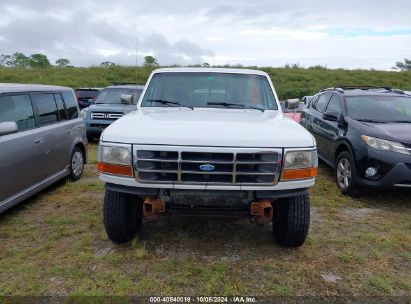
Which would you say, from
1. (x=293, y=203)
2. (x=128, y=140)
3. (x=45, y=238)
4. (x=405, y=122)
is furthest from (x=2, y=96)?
(x=405, y=122)

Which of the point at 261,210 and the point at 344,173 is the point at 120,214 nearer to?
the point at 261,210

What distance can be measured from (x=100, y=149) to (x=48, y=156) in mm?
2475

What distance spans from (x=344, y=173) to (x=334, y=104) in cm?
163

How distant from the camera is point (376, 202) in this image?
19.5 ft

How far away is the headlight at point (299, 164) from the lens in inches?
137

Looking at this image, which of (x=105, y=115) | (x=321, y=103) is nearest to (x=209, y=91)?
(x=321, y=103)

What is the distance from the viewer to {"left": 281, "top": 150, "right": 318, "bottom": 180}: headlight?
3469 mm

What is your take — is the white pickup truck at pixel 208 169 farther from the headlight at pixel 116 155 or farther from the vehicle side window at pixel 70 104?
the vehicle side window at pixel 70 104

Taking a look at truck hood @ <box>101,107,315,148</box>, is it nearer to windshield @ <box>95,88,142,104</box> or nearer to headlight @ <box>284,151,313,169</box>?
headlight @ <box>284,151,313,169</box>

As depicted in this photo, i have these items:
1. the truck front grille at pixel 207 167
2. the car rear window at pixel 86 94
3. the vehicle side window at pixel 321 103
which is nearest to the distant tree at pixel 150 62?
the car rear window at pixel 86 94

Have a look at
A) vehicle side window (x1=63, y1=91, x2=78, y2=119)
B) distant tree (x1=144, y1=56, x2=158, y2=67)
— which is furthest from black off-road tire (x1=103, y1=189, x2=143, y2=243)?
distant tree (x1=144, y1=56, x2=158, y2=67)

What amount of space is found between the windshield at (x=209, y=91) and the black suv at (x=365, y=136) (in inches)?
72.5

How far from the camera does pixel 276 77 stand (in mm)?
30484

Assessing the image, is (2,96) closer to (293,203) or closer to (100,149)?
(100,149)
